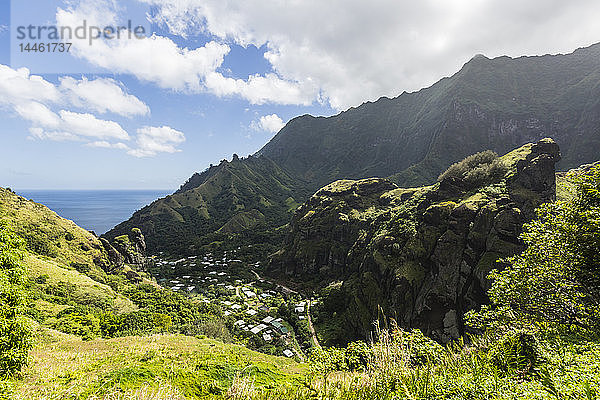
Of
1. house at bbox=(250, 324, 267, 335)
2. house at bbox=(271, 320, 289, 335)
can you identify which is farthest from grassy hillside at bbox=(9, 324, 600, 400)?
house at bbox=(271, 320, 289, 335)

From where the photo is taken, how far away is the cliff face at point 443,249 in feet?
151

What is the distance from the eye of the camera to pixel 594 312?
1348 cm

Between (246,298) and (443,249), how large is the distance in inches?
2711

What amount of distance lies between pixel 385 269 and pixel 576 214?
49612mm

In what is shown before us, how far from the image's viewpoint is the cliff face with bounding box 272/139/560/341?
46125 mm

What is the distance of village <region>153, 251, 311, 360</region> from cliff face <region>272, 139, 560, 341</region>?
12.1 metres

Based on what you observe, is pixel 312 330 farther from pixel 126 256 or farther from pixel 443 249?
pixel 126 256

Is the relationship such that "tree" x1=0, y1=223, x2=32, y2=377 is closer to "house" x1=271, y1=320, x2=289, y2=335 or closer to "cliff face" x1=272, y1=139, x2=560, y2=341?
"cliff face" x1=272, y1=139, x2=560, y2=341

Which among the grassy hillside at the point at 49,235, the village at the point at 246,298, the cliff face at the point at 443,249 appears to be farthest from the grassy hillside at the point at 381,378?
the grassy hillside at the point at 49,235

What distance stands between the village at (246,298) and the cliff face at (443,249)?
12075 millimetres

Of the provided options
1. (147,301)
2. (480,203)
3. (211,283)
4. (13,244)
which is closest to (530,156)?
(480,203)

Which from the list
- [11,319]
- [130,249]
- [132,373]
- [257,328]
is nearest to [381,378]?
[132,373]

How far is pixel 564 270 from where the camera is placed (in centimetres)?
1513

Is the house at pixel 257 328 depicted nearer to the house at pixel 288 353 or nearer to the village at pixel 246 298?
the village at pixel 246 298
